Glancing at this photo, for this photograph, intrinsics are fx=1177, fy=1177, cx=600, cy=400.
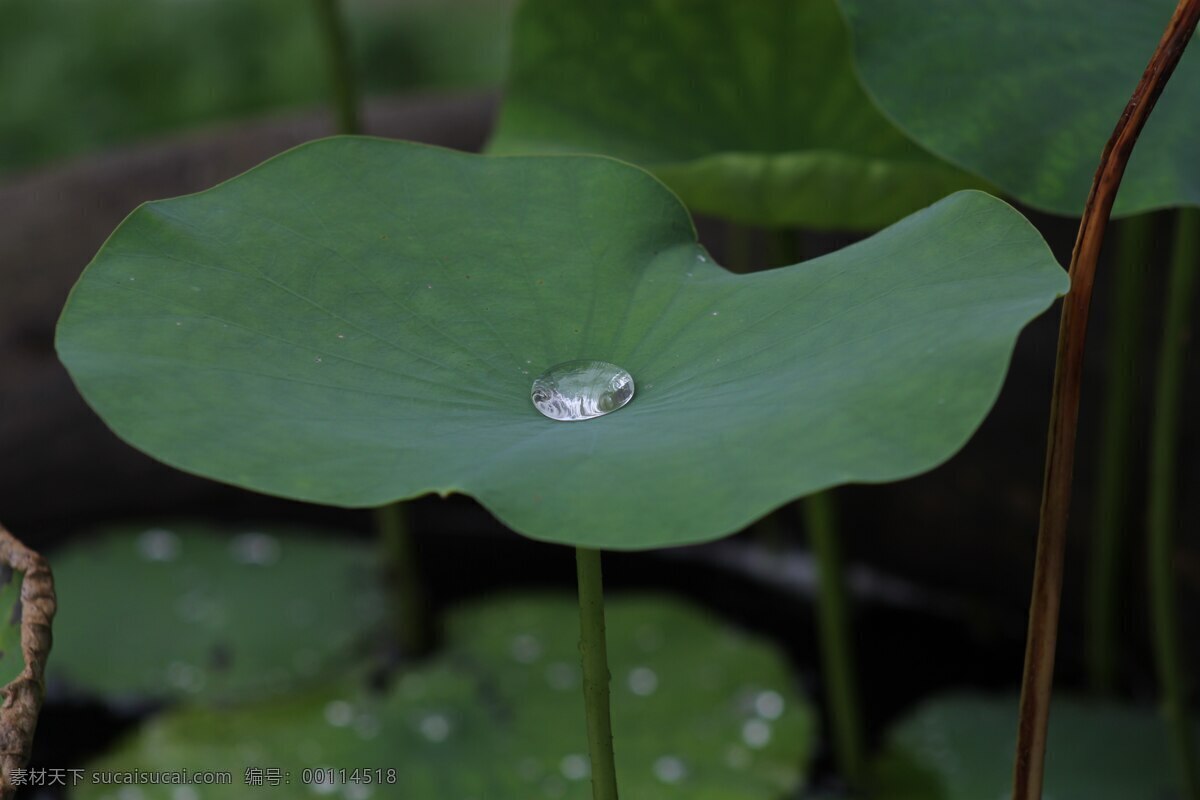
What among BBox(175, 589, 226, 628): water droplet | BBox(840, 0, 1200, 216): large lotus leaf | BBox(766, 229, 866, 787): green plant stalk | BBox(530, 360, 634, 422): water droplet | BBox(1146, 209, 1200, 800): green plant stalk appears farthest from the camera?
BBox(175, 589, 226, 628): water droplet

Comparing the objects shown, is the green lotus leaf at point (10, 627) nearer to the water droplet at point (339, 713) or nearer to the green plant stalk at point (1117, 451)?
A: the water droplet at point (339, 713)

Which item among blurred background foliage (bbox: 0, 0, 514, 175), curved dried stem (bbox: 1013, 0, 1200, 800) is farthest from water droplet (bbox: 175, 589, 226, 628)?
blurred background foliage (bbox: 0, 0, 514, 175)

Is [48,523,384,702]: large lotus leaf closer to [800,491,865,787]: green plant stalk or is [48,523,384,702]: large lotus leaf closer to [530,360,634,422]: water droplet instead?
[800,491,865,787]: green plant stalk

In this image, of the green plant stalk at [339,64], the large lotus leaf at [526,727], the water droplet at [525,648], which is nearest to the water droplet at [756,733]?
the large lotus leaf at [526,727]

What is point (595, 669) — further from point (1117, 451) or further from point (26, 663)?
point (1117, 451)

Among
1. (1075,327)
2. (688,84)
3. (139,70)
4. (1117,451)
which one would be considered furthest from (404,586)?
(139,70)

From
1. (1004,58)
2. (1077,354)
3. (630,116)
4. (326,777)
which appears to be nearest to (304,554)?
(326,777)
